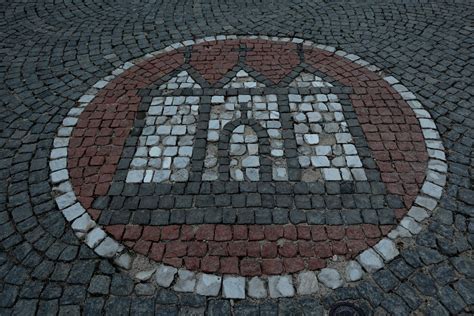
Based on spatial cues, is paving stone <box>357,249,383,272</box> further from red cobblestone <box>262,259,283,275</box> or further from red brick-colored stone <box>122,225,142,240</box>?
red brick-colored stone <box>122,225,142,240</box>

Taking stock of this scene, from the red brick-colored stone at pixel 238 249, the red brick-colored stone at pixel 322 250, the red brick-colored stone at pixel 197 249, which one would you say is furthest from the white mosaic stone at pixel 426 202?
the red brick-colored stone at pixel 197 249

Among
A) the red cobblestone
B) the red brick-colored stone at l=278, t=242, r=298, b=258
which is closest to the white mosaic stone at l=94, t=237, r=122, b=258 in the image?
the red cobblestone

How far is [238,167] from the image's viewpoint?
209 inches

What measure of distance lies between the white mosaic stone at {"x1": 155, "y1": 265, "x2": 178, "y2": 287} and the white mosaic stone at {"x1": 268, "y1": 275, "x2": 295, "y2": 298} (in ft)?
3.49

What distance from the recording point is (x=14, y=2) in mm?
9836

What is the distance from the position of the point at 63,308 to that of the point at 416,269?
149 inches

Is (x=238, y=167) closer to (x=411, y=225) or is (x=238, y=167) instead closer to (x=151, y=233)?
(x=151, y=233)

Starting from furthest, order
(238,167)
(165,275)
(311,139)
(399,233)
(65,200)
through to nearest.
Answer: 1. (311,139)
2. (238,167)
3. (65,200)
4. (399,233)
5. (165,275)

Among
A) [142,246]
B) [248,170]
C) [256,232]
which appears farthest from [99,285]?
[248,170]

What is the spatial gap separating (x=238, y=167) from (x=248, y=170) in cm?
15

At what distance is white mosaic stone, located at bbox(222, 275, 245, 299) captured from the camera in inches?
157

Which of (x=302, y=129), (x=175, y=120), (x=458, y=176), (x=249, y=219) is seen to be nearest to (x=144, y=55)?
(x=175, y=120)

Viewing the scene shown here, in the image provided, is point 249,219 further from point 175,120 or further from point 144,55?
point 144,55

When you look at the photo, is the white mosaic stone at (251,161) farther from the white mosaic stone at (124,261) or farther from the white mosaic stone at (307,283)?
the white mosaic stone at (124,261)
